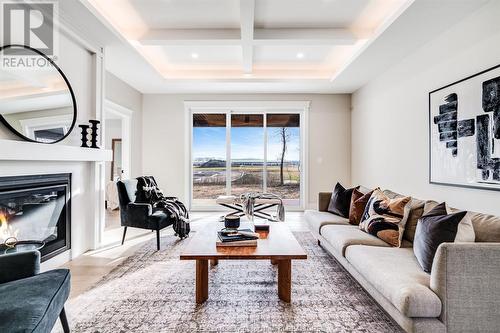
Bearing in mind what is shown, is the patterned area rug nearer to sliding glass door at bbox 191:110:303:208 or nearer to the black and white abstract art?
the black and white abstract art

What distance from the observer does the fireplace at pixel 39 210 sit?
247 centimetres

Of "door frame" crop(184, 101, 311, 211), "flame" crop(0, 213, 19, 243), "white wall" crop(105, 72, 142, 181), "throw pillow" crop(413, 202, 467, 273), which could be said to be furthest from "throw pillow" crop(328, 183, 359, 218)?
"white wall" crop(105, 72, 142, 181)

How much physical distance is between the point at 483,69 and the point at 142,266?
379cm

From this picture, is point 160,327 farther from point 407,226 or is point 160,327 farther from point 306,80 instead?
point 306,80

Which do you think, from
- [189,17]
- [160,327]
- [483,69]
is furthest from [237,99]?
[160,327]

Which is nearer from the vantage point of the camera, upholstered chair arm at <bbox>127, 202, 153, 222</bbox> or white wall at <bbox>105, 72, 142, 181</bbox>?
upholstered chair arm at <bbox>127, 202, 153, 222</bbox>

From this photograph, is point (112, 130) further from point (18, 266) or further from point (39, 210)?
point (18, 266)

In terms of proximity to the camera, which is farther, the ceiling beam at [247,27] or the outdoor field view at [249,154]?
the outdoor field view at [249,154]

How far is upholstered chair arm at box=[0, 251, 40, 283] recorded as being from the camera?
173 cm

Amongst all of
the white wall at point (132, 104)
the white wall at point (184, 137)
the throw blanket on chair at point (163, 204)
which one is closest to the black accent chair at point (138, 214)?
the throw blanket on chair at point (163, 204)

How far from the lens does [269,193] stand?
632 centimetres

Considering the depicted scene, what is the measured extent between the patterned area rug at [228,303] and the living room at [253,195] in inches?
0.7

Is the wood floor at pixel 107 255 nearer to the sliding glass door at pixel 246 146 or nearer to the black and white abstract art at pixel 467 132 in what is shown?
the sliding glass door at pixel 246 146

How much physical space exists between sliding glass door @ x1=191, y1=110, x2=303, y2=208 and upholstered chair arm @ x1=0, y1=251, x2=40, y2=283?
4622 millimetres
